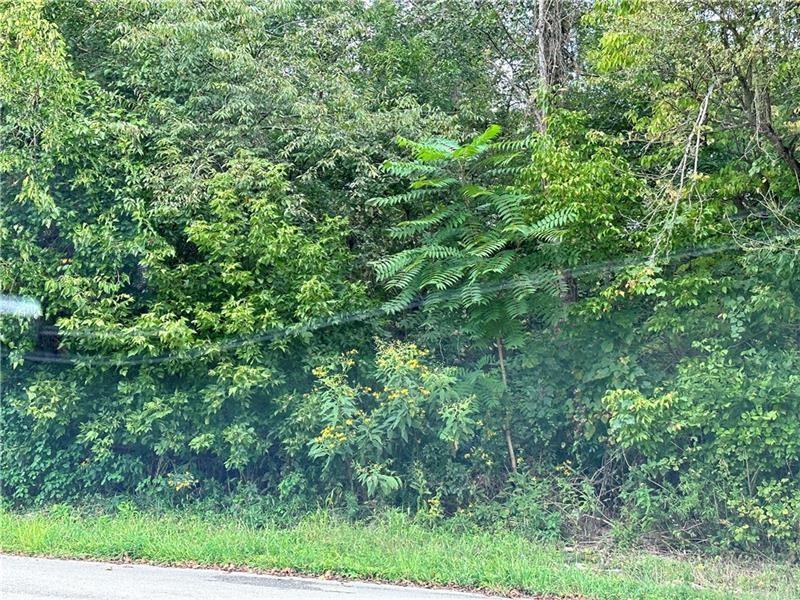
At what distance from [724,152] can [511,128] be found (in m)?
3.37

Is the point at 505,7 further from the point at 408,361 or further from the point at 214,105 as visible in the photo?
the point at 408,361

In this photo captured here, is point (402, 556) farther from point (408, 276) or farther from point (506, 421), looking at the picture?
point (408, 276)

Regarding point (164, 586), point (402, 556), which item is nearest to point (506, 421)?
point (402, 556)

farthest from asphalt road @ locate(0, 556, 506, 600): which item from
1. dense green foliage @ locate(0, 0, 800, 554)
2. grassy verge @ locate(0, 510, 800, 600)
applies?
dense green foliage @ locate(0, 0, 800, 554)

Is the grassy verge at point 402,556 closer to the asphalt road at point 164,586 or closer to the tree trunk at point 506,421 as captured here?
the asphalt road at point 164,586

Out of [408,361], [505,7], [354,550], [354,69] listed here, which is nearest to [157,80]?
[354,69]

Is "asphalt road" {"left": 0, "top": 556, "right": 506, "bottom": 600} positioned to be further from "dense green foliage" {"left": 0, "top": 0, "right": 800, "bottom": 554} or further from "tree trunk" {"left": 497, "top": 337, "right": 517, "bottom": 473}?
"tree trunk" {"left": 497, "top": 337, "right": 517, "bottom": 473}

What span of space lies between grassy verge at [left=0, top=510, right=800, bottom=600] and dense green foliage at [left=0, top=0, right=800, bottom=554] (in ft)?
2.22

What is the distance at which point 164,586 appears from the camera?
5.93 m

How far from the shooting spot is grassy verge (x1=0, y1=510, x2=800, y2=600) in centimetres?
614

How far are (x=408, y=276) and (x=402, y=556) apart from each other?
318 cm

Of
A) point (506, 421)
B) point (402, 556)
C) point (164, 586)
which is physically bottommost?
point (402, 556)

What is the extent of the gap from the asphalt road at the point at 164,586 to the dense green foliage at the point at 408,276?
2.11 m

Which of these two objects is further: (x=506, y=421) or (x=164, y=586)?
(x=506, y=421)
